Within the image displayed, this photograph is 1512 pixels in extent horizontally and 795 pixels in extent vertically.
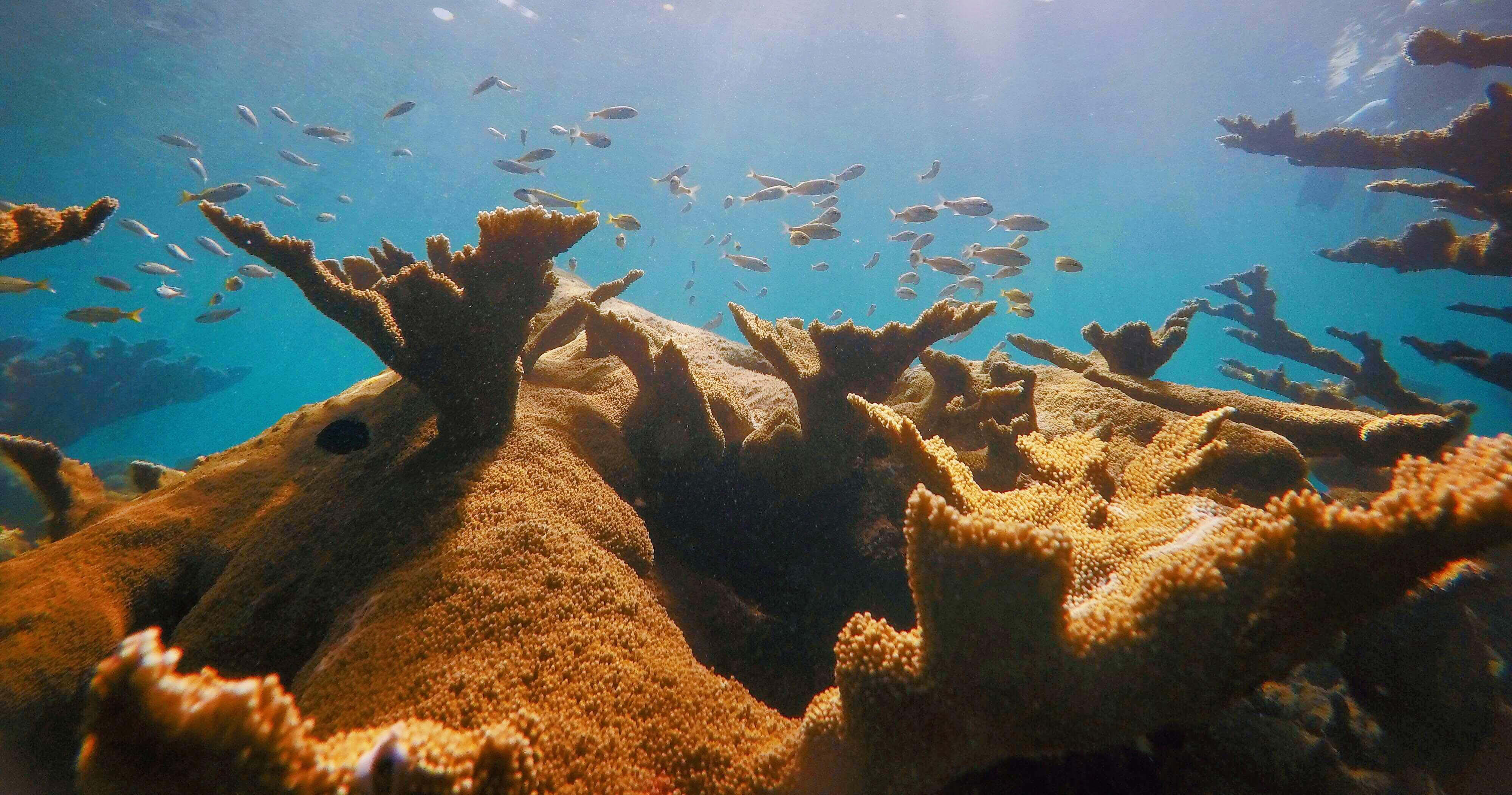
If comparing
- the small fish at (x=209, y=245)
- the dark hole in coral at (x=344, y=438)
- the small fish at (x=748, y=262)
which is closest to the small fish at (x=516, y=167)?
the small fish at (x=748, y=262)

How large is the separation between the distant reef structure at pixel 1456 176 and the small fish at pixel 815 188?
6.66 metres

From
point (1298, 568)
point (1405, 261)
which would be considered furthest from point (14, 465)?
point (1405, 261)

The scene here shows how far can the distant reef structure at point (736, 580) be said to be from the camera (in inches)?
55.5

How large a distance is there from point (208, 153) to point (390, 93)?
46.3 ft

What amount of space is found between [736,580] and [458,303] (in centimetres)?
242

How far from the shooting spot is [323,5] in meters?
24.1

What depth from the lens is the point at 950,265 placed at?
388 inches

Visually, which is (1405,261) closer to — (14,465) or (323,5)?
(14,465)

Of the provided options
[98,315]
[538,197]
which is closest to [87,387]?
[98,315]

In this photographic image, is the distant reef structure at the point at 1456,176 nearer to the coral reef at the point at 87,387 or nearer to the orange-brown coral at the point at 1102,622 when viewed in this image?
the orange-brown coral at the point at 1102,622

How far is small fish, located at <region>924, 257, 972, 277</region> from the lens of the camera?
31.8 ft

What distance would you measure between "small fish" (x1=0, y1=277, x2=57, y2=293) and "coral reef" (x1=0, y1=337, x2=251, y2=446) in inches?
433

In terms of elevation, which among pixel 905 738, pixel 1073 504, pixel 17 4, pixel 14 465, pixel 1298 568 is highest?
pixel 1298 568

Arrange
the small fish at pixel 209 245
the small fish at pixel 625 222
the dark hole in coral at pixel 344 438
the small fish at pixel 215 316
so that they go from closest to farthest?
1. the dark hole in coral at pixel 344 438
2. the small fish at pixel 625 222
3. the small fish at pixel 209 245
4. the small fish at pixel 215 316
